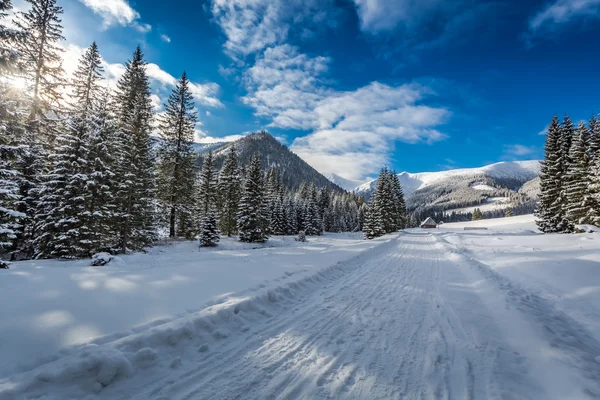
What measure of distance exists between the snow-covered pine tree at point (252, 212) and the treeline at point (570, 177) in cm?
3097

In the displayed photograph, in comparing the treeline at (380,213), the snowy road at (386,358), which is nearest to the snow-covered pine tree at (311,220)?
the treeline at (380,213)

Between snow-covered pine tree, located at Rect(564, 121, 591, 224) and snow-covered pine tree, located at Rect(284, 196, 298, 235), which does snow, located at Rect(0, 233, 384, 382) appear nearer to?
snow-covered pine tree, located at Rect(564, 121, 591, 224)

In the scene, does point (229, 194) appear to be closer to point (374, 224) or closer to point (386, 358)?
point (374, 224)

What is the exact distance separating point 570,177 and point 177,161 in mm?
39941

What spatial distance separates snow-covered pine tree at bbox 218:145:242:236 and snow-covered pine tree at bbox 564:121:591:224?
37.3 m

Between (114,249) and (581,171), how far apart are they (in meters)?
39.6

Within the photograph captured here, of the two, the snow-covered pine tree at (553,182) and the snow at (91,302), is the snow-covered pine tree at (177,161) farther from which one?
the snow-covered pine tree at (553,182)

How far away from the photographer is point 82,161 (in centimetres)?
1462

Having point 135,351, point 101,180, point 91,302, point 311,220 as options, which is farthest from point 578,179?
point 311,220

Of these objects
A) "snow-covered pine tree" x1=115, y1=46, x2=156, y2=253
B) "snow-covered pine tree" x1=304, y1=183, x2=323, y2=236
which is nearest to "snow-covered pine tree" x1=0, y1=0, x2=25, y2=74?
"snow-covered pine tree" x1=115, y1=46, x2=156, y2=253

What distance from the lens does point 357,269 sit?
11.0 meters

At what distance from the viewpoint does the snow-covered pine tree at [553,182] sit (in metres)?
26.8

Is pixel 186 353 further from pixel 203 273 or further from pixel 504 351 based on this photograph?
pixel 504 351

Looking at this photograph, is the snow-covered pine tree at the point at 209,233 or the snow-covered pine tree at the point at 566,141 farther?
the snow-covered pine tree at the point at 566,141
